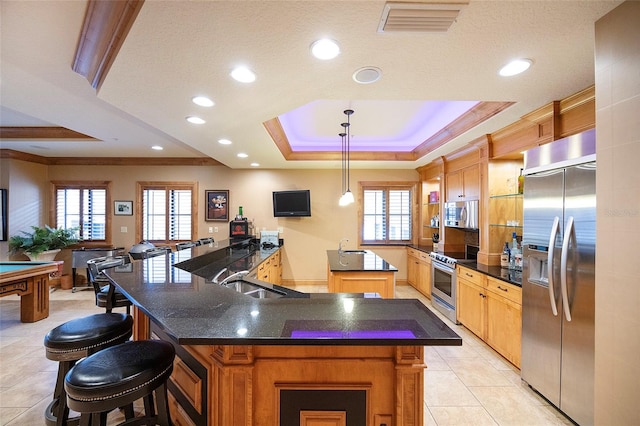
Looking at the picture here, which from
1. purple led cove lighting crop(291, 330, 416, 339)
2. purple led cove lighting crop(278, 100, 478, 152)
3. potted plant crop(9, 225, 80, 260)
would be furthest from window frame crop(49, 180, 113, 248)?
purple led cove lighting crop(291, 330, 416, 339)

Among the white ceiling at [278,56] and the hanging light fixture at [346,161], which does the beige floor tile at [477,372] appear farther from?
the white ceiling at [278,56]

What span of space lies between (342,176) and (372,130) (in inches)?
61.9

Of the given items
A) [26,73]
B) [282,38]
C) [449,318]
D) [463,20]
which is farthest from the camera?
[449,318]

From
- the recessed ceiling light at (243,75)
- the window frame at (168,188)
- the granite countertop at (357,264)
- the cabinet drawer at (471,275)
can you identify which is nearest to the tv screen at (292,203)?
the granite countertop at (357,264)

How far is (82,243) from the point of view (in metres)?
5.66

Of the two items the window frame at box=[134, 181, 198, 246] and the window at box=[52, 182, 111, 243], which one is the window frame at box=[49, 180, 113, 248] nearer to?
the window at box=[52, 182, 111, 243]

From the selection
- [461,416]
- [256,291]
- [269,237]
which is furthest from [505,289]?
[269,237]

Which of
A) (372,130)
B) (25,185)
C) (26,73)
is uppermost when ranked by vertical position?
(372,130)

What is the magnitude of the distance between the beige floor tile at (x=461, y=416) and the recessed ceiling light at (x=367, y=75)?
259 centimetres

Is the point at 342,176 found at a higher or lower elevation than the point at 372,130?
lower

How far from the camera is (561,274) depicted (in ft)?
6.22

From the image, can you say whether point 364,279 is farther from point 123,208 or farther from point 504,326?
point 123,208

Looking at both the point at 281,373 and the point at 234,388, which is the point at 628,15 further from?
the point at 234,388

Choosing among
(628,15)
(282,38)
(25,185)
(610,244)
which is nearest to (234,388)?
(282,38)
